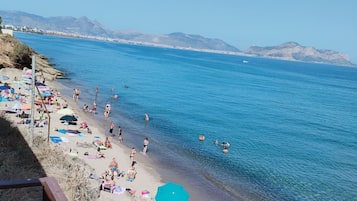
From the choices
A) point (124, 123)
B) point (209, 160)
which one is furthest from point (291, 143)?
point (124, 123)

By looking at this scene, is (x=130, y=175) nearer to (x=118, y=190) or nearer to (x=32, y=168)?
(x=118, y=190)

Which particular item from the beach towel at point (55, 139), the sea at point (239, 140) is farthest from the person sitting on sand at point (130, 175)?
the beach towel at point (55, 139)

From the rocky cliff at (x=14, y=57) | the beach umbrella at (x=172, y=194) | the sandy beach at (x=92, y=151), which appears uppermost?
the rocky cliff at (x=14, y=57)

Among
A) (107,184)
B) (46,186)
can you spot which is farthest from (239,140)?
(46,186)

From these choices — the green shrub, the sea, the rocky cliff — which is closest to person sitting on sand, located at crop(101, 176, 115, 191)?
the sea

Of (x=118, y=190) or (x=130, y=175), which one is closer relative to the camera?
(x=118, y=190)

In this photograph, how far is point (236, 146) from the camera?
104ft

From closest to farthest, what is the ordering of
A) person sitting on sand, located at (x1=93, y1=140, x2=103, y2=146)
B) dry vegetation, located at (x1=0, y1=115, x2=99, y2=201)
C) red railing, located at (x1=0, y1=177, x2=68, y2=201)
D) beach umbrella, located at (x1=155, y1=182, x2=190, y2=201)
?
red railing, located at (x1=0, y1=177, x2=68, y2=201)
dry vegetation, located at (x1=0, y1=115, x2=99, y2=201)
beach umbrella, located at (x1=155, y1=182, x2=190, y2=201)
person sitting on sand, located at (x1=93, y1=140, x2=103, y2=146)

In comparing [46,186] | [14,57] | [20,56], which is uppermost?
[46,186]

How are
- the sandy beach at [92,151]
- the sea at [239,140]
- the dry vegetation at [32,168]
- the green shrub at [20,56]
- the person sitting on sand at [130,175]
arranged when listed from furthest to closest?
1. the green shrub at [20,56]
2. the sea at [239,140]
3. the person sitting on sand at [130,175]
4. the sandy beach at [92,151]
5. the dry vegetation at [32,168]

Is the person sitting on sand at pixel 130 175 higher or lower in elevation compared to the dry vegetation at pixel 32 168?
lower

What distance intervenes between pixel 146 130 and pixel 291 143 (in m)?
14.2

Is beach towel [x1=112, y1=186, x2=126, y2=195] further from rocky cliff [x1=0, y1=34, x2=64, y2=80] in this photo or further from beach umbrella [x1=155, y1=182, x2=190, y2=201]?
rocky cliff [x1=0, y1=34, x2=64, y2=80]

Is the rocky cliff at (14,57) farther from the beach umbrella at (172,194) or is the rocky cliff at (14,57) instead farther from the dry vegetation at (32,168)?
the beach umbrella at (172,194)
